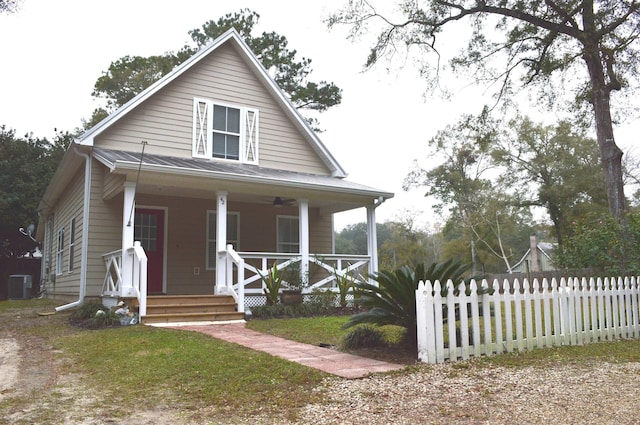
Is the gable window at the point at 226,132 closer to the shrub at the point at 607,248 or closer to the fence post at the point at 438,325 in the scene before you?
the shrub at the point at 607,248

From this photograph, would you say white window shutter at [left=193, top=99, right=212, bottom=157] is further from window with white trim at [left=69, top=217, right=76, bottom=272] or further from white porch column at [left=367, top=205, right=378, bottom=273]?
white porch column at [left=367, top=205, right=378, bottom=273]

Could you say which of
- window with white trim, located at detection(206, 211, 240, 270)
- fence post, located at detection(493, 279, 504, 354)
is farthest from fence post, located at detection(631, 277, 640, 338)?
window with white trim, located at detection(206, 211, 240, 270)

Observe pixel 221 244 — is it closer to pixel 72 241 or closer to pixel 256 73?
pixel 72 241

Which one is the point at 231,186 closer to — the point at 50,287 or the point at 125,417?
the point at 125,417

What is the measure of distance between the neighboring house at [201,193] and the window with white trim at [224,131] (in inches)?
1.1

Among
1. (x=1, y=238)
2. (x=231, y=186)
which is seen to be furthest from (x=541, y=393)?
(x=1, y=238)

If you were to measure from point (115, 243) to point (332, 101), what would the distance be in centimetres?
1789

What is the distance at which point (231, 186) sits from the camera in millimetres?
10883

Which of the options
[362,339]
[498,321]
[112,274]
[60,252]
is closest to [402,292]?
[362,339]

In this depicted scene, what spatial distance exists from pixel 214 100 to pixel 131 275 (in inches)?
219

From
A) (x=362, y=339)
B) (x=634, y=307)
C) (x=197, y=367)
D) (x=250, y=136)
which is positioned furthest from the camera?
(x=250, y=136)

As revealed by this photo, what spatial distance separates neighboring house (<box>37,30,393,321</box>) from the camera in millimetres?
10555

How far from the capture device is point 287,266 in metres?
11.1

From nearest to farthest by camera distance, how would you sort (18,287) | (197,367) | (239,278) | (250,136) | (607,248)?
1. (197,367)
2. (607,248)
3. (239,278)
4. (250,136)
5. (18,287)
